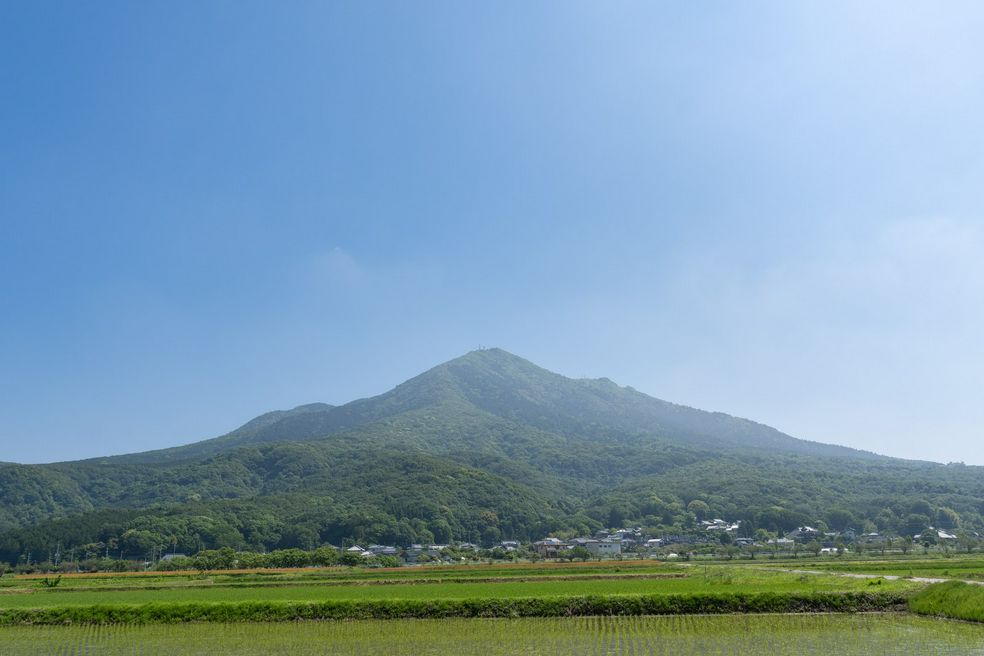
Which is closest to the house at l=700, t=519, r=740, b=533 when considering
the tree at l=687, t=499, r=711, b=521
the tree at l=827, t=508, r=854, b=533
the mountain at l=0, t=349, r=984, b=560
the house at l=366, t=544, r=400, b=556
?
the tree at l=687, t=499, r=711, b=521

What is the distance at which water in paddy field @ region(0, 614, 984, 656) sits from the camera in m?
20.1

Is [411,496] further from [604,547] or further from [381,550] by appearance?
[604,547]

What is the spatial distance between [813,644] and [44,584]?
166 ft

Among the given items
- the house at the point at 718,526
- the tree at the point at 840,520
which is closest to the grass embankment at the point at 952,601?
the house at the point at 718,526

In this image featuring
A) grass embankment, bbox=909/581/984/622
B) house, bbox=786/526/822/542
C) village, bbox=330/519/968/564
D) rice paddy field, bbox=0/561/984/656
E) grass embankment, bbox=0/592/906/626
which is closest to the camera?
rice paddy field, bbox=0/561/984/656

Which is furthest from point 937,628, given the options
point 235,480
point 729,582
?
point 235,480

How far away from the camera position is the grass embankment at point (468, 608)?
27734 mm

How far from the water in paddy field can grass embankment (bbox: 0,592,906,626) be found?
91 centimetres

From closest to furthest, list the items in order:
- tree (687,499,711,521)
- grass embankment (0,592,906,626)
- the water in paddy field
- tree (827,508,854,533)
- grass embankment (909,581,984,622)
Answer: the water in paddy field → grass embankment (909,581,984,622) → grass embankment (0,592,906,626) → tree (827,508,854,533) → tree (687,499,711,521)

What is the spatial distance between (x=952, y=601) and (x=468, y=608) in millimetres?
18942

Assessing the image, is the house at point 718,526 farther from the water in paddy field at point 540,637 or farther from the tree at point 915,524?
the water in paddy field at point 540,637

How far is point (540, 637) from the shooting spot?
2292 centimetres

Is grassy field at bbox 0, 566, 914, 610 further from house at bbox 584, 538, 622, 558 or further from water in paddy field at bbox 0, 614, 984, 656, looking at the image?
house at bbox 584, 538, 622, 558

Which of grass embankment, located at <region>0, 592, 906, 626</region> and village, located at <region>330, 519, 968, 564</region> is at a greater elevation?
grass embankment, located at <region>0, 592, 906, 626</region>
